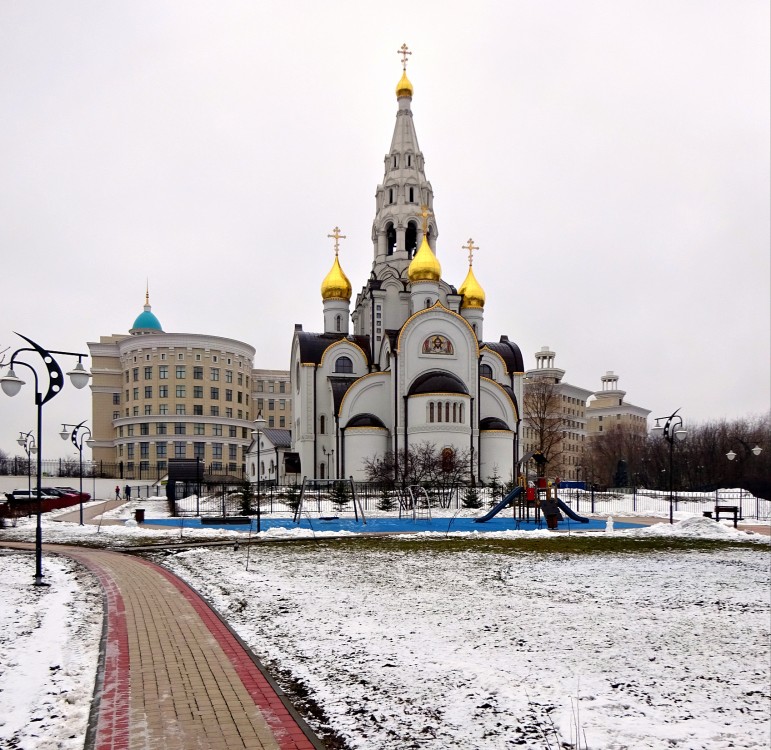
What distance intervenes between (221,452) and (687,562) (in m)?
62.1

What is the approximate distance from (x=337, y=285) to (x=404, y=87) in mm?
17071

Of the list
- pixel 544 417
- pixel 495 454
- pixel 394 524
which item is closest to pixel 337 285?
pixel 495 454

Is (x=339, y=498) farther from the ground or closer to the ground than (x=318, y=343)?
closer to the ground

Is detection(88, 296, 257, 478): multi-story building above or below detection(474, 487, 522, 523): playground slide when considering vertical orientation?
above

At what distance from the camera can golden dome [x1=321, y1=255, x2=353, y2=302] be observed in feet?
185

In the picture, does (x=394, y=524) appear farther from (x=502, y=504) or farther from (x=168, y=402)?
(x=168, y=402)

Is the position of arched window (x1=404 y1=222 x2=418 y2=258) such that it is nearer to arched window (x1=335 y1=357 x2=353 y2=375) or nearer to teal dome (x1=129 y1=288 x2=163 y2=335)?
arched window (x1=335 y1=357 x2=353 y2=375)

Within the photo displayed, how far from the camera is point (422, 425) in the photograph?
45.1m

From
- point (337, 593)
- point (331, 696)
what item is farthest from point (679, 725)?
point (337, 593)

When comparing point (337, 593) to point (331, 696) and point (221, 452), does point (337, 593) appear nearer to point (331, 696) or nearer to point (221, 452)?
point (331, 696)

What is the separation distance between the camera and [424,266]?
50.9 m

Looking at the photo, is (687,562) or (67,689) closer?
(67,689)

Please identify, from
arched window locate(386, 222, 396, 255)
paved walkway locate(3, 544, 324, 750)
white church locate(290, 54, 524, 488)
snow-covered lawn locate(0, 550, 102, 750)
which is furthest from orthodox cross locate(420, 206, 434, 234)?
paved walkway locate(3, 544, 324, 750)

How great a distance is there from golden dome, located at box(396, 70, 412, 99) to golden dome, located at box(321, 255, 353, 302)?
47.9 feet
